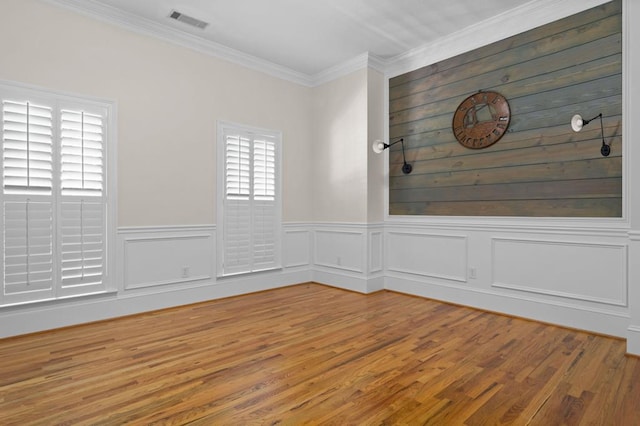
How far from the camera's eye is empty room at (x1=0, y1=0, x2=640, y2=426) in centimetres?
232

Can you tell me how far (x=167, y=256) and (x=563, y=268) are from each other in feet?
13.0

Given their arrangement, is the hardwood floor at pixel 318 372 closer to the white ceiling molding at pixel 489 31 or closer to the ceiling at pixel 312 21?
the white ceiling molding at pixel 489 31

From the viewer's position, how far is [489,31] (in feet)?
12.8

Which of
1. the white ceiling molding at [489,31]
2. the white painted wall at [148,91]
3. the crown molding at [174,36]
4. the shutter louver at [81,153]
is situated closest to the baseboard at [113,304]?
the white painted wall at [148,91]

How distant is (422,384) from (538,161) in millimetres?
2511

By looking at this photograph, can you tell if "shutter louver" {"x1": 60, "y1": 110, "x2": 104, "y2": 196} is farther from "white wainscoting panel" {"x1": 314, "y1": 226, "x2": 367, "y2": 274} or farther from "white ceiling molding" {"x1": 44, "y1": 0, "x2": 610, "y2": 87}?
"white wainscoting panel" {"x1": 314, "y1": 226, "x2": 367, "y2": 274}

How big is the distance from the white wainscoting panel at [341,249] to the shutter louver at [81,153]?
2866 mm

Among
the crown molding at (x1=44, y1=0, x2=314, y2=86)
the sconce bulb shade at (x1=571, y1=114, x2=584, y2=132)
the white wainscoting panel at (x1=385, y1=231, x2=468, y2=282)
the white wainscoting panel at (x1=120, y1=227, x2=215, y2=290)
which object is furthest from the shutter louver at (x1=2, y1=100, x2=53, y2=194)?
the sconce bulb shade at (x1=571, y1=114, x2=584, y2=132)

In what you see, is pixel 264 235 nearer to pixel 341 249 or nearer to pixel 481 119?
pixel 341 249

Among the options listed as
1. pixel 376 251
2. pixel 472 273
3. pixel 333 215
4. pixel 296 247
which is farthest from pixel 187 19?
pixel 472 273

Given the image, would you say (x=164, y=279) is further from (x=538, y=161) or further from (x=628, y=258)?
(x=628, y=258)

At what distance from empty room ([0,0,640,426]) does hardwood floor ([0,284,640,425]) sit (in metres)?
0.02

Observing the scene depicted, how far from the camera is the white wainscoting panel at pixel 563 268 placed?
313 centimetres

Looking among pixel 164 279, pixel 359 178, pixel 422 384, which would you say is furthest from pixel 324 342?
pixel 359 178
